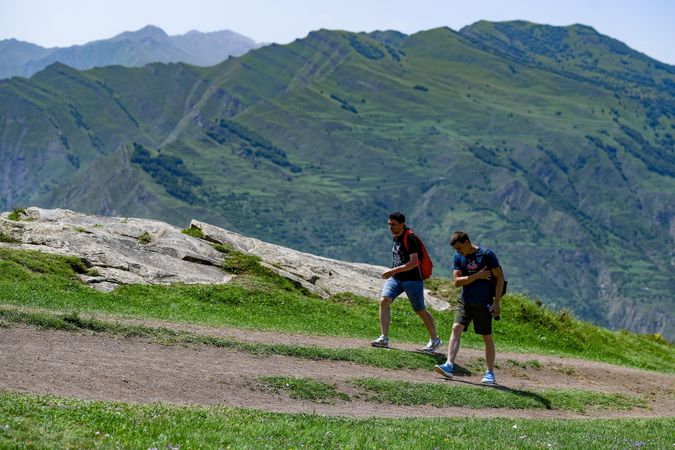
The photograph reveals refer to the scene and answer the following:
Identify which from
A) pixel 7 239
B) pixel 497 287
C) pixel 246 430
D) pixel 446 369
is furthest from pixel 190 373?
pixel 7 239

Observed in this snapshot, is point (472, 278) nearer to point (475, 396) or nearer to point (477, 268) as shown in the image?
point (477, 268)

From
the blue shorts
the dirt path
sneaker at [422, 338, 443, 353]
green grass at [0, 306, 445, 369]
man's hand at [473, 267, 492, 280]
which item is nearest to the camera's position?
the dirt path

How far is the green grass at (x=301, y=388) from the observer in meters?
18.5

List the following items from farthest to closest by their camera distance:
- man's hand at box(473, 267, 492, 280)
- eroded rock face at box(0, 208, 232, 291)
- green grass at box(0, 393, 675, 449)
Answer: eroded rock face at box(0, 208, 232, 291) → man's hand at box(473, 267, 492, 280) → green grass at box(0, 393, 675, 449)

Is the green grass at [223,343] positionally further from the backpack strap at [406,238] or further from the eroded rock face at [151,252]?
the eroded rock face at [151,252]

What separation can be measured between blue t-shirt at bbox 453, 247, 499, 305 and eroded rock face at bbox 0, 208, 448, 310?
11.6m

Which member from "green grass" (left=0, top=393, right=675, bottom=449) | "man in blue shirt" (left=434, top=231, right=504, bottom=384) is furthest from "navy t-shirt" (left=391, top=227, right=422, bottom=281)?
"green grass" (left=0, top=393, right=675, bottom=449)

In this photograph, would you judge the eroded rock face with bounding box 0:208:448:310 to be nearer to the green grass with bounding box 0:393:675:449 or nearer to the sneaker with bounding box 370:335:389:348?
the sneaker with bounding box 370:335:389:348

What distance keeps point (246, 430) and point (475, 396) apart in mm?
8431

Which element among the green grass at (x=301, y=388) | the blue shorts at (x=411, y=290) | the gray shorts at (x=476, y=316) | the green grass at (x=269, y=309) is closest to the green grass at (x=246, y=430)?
the green grass at (x=301, y=388)

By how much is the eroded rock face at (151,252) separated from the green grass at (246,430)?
13.8 meters

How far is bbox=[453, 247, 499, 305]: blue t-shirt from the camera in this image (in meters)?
21.3

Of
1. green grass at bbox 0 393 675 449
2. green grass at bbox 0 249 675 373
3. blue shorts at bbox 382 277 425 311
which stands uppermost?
blue shorts at bbox 382 277 425 311

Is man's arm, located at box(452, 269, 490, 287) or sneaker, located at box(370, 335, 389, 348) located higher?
man's arm, located at box(452, 269, 490, 287)
